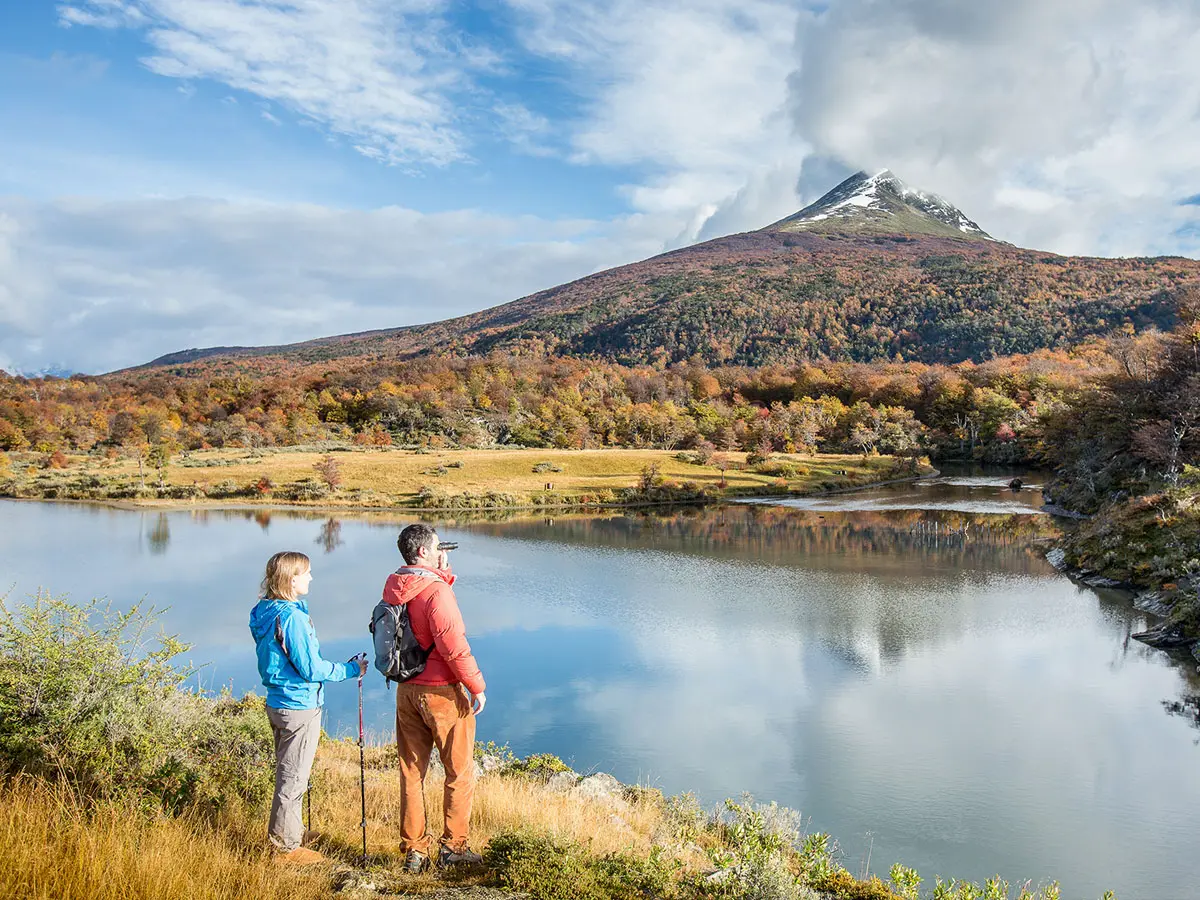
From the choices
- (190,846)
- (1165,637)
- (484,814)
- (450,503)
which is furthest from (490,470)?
(190,846)

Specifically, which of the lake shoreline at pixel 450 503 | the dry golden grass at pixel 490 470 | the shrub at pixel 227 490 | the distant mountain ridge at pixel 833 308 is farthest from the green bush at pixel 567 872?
the distant mountain ridge at pixel 833 308

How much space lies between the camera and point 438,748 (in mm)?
5281

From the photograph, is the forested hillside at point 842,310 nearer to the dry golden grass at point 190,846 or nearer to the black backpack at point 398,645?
the dry golden grass at point 190,846

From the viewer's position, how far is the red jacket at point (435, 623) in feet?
16.3

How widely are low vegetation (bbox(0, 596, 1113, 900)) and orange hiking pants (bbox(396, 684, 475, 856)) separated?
0.87ft

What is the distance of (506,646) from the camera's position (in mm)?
18859

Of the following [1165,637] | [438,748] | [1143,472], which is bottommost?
[1165,637]

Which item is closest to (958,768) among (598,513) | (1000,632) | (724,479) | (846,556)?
(1000,632)

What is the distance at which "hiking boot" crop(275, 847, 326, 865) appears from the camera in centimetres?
492

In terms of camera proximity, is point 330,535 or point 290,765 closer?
point 290,765

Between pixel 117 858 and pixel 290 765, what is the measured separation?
1033 mm

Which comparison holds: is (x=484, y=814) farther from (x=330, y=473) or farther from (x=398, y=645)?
(x=330, y=473)

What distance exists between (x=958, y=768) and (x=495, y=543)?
25.8m

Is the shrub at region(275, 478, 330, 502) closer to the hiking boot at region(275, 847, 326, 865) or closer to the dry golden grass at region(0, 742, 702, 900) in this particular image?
the dry golden grass at region(0, 742, 702, 900)
